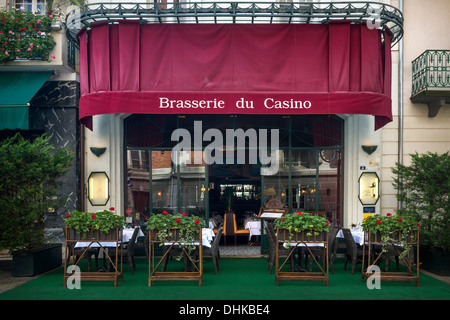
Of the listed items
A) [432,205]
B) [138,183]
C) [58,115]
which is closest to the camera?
[432,205]

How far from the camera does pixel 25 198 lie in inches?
327

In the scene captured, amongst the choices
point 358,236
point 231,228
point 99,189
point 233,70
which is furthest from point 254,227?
point 233,70

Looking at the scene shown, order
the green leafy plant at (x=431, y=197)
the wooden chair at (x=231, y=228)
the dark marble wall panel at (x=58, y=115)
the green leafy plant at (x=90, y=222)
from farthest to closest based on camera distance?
1. the wooden chair at (x=231, y=228)
2. the dark marble wall panel at (x=58, y=115)
3. the green leafy plant at (x=431, y=197)
4. the green leafy plant at (x=90, y=222)

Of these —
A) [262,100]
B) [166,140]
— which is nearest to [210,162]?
[166,140]

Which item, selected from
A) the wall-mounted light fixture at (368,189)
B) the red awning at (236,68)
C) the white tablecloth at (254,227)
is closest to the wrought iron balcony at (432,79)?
the red awning at (236,68)

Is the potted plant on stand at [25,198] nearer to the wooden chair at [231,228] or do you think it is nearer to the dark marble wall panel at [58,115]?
the dark marble wall panel at [58,115]

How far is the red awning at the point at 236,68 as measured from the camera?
29.8 feet

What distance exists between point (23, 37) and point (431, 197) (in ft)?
31.5

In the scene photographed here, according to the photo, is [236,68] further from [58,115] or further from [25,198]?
[25,198]

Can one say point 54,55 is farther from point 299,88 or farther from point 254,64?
point 299,88

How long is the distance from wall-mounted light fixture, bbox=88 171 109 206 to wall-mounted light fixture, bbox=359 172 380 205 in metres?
6.15

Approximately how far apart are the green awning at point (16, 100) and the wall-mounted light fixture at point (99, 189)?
1.96 metres

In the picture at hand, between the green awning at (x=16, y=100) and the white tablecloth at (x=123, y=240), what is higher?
the green awning at (x=16, y=100)
